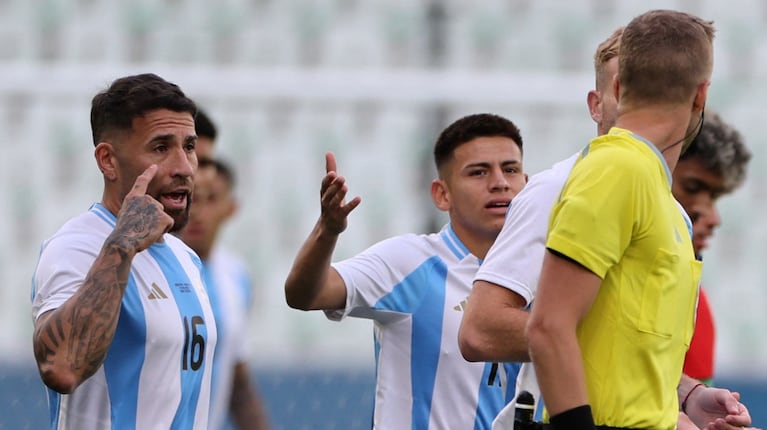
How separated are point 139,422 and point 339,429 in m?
4.90

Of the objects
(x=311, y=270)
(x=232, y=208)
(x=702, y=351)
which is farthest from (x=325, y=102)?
(x=311, y=270)

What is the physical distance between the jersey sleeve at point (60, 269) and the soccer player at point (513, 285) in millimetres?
1138

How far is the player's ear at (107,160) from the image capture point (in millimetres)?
4164

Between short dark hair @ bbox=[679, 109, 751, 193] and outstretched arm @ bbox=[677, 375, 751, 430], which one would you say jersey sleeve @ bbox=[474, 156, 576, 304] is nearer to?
outstretched arm @ bbox=[677, 375, 751, 430]

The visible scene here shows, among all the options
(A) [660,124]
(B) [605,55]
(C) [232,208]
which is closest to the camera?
(A) [660,124]

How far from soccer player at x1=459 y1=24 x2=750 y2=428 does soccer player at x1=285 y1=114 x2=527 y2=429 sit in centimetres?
94

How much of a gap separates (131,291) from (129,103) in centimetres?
61

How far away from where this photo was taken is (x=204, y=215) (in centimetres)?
721

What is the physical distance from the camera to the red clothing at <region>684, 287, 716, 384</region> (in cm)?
500

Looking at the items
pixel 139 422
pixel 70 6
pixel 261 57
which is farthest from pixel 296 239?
pixel 139 422

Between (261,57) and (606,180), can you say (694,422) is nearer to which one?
(606,180)

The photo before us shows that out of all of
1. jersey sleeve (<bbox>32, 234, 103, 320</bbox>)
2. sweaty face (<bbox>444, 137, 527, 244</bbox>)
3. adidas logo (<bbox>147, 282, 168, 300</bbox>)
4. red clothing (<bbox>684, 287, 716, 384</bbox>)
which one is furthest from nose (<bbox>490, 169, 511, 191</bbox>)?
jersey sleeve (<bbox>32, 234, 103, 320</bbox>)

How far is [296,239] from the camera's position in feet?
33.6

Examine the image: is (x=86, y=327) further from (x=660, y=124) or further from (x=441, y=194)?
(x=441, y=194)
